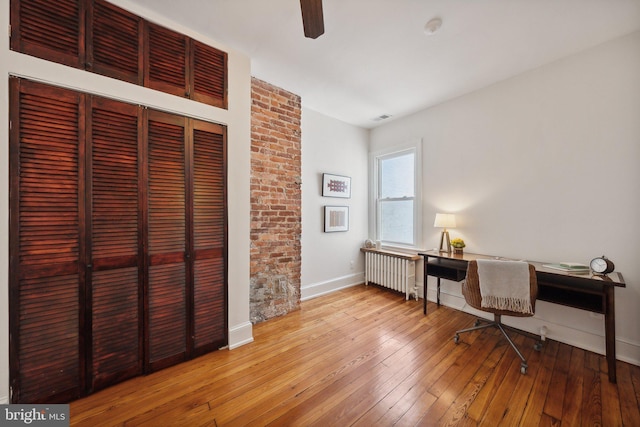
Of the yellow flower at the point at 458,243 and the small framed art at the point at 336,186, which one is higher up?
the small framed art at the point at 336,186

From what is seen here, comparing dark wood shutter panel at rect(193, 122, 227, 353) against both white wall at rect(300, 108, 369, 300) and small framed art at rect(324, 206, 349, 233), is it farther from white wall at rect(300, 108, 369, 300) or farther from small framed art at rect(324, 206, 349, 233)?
small framed art at rect(324, 206, 349, 233)

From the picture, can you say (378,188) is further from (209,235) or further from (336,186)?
(209,235)

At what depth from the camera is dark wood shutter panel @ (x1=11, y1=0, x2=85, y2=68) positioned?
147 cm

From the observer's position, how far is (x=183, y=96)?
6.67 ft

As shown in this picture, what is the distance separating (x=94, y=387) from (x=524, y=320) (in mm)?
3968

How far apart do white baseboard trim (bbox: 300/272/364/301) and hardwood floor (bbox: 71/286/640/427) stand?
966mm

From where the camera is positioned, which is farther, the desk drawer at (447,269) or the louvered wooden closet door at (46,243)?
the desk drawer at (447,269)

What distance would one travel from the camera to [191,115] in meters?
2.06

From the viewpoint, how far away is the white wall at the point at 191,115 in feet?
4.65

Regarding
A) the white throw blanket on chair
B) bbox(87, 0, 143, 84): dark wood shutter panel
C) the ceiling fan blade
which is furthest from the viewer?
the white throw blanket on chair

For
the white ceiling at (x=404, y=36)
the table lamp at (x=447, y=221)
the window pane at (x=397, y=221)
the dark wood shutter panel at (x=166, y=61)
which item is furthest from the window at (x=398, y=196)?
the dark wood shutter panel at (x=166, y=61)

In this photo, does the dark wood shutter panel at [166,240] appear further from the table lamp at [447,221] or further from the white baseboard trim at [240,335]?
the table lamp at [447,221]

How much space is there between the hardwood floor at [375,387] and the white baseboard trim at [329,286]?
3.17ft

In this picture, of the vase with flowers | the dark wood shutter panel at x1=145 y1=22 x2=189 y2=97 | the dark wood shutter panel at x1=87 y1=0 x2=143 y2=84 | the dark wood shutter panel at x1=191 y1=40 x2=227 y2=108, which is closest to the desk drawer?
the vase with flowers
